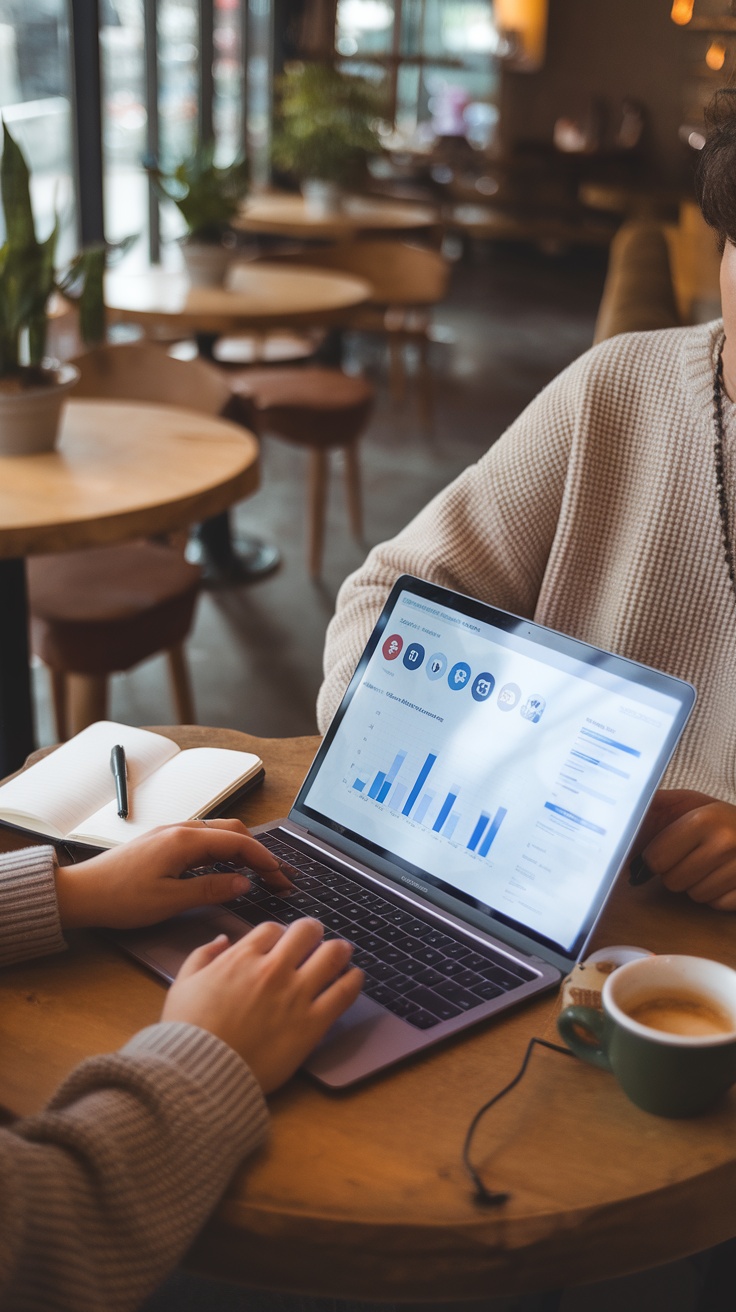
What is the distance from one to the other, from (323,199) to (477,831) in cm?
506

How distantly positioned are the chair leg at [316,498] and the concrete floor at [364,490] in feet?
0.40

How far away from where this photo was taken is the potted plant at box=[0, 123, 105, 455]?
6.35 feet

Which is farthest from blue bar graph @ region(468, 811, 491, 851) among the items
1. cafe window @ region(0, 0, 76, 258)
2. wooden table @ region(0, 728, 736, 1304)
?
cafe window @ region(0, 0, 76, 258)

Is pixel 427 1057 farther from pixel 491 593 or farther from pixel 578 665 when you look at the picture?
pixel 491 593

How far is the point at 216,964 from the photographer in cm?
74

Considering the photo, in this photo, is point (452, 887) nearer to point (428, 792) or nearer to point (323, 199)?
point (428, 792)

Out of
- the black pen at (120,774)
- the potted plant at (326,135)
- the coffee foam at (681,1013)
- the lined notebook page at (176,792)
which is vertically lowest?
the lined notebook page at (176,792)

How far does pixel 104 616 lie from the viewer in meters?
2.14

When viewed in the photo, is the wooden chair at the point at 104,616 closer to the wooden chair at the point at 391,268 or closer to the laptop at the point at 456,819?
the laptop at the point at 456,819

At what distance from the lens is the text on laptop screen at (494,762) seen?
0.80 m

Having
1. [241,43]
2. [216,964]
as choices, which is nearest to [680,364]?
[216,964]

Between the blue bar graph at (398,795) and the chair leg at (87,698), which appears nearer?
the blue bar graph at (398,795)

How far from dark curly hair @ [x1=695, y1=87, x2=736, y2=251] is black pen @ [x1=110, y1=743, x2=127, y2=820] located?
2.27 feet

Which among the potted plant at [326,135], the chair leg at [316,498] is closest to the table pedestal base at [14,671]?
the chair leg at [316,498]
